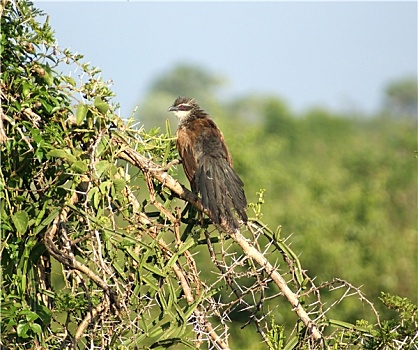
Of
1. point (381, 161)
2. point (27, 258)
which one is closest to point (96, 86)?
point (27, 258)

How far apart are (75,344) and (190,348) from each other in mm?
365

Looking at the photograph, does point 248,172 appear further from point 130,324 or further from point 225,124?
point 130,324

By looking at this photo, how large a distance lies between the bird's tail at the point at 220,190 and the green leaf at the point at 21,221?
726mm

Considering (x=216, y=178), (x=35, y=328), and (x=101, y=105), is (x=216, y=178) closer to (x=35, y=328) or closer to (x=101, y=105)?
(x=101, y=105)

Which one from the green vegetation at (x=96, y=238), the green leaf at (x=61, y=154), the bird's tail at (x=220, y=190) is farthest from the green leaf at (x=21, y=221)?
the bird's tail at (x=220, y=190)

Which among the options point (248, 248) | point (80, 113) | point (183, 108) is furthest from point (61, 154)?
point (183, 108)

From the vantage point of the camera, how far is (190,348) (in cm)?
264

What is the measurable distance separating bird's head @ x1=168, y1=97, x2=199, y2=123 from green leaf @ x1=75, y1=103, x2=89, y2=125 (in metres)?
1.94

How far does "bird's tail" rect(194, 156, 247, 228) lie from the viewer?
3098mm

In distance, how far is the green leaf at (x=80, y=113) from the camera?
264cm

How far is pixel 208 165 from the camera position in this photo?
151 inches

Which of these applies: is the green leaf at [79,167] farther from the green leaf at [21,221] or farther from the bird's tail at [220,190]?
the bird's tail at [220,190]

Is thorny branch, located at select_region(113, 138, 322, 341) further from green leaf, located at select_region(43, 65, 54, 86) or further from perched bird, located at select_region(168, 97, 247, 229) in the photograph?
green leaf, located at select_region(43, 65, 54, 86)

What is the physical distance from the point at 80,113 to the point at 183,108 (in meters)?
2.17
